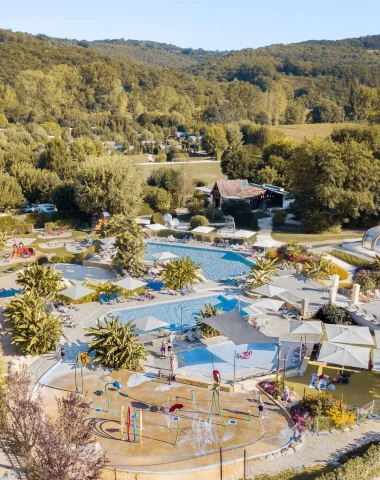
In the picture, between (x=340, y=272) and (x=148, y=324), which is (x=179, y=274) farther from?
(x=340, y=272)

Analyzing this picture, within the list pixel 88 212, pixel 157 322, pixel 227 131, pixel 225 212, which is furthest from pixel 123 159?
pixel 227 131

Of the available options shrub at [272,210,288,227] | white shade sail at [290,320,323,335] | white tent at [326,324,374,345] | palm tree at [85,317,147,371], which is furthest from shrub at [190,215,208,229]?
palm tree at [85,317,147,371]

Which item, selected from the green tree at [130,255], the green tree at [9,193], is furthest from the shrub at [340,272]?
the green tree at [9,193]

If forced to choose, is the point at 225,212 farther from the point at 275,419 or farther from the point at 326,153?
the point at 275,419

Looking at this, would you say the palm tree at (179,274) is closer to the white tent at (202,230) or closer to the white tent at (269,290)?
the white tent at (269,290)

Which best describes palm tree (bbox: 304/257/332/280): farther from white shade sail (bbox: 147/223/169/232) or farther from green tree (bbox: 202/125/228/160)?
green tree (bbox: 202/125/228/160)

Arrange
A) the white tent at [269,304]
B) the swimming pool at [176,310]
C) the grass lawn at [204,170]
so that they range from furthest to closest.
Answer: the grass lawn at [204,170] → the swimming pool at [176,310] → the white tent at [269,304]

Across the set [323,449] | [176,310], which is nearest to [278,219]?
[176,310]
